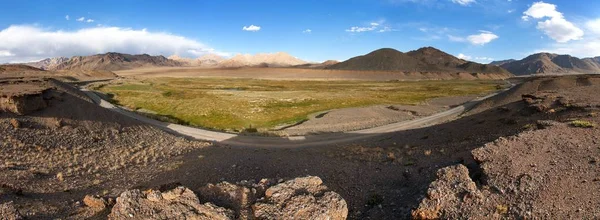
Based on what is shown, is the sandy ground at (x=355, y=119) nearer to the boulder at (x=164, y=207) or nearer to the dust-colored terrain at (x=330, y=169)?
the dust-colored terrain at (x=330, y=169)

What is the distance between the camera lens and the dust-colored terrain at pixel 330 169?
16375mm

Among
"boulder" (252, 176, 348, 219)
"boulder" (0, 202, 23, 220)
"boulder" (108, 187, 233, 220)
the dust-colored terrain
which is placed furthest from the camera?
the dust-colored terrain

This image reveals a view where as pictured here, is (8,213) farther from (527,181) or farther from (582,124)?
(582,124)

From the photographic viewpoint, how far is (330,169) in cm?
2794

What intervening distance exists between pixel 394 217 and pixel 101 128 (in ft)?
123

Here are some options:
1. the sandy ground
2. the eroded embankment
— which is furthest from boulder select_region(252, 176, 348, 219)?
the sandy ground

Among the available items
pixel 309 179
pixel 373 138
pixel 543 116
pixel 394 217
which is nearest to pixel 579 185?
pixel 394 217

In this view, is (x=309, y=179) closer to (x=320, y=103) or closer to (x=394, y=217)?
(x=394, y=217)

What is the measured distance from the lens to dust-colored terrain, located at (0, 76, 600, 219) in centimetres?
1638

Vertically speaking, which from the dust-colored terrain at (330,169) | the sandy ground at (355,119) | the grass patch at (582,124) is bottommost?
the sandy ground at (355,119)

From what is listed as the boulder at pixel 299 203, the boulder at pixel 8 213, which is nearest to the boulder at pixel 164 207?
the boulder at pixel 299 203

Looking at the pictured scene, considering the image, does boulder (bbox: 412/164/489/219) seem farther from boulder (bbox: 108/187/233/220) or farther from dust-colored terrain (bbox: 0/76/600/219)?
boulder (bbox: 108/187/233/220)

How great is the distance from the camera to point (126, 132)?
44.6 metres

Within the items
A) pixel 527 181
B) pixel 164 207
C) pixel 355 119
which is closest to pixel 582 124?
pixel 527 181
